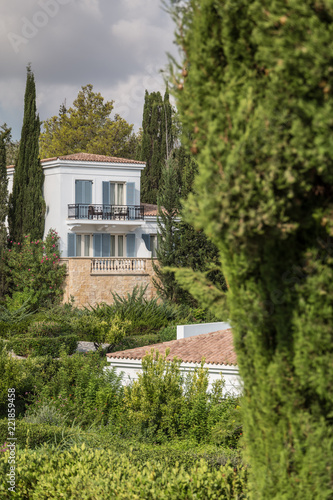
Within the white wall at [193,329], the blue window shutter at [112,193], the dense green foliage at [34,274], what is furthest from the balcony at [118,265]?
the white wall at [193,329]

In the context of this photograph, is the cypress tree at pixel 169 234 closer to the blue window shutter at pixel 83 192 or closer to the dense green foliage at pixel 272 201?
the blue window shutter at pixel 83 192

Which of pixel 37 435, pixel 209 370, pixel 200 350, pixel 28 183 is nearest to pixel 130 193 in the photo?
pixel 28 183

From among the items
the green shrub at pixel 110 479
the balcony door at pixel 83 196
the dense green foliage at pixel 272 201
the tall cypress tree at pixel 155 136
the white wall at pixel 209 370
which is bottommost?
the green shrub at pixel 110 479

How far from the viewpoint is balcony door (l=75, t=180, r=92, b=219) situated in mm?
34188

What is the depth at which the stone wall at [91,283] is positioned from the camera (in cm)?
3086

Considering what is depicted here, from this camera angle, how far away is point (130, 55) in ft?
97.3

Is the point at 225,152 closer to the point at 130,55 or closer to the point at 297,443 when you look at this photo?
the point at 297,443

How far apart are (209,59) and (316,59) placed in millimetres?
937

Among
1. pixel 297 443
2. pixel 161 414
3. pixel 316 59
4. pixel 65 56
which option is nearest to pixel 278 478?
pixel 297 443

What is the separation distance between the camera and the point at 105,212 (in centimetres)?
3484

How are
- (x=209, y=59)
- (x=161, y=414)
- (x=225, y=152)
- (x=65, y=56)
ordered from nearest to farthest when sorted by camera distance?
(x=225, y=152), (x=209, y=59), (x=161, y=414), (x=65, y=56)

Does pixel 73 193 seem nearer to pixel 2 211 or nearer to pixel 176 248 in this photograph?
pixel 2 211

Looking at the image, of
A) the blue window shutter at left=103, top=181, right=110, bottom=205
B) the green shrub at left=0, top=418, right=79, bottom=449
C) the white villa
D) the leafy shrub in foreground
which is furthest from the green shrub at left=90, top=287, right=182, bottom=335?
the green shrub at left=0, top=418, right=79, bottom=449

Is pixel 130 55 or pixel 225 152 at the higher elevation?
pixel 130 55
